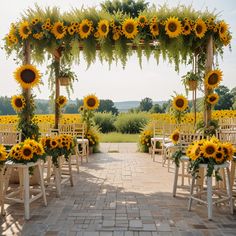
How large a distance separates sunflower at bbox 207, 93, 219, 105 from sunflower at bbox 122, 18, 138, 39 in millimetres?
1510

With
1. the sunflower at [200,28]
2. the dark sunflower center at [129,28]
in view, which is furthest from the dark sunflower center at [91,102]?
the sunflower at [200,28]

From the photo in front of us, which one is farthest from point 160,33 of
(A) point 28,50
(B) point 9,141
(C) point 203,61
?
(B) point 9,141

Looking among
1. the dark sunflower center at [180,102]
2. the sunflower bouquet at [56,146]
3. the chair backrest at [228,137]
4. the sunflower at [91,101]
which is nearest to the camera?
the chair backrest at [228,137]

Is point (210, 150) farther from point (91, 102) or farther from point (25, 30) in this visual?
point (91, 102)

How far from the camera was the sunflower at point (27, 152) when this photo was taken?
3645 mm

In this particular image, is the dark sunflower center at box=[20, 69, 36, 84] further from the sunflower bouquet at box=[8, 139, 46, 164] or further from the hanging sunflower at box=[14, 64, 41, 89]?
the sunflower bouquet at box=[8, 139, 46, 164]

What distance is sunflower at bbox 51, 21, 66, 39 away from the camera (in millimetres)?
5043

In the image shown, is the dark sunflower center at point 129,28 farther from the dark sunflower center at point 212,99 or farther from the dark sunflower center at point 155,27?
the dark sunflower center at point 212,99

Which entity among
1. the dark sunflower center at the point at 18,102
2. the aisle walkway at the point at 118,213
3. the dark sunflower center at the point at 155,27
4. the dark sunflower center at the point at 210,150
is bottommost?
the aisle walkway at the point at 118,213

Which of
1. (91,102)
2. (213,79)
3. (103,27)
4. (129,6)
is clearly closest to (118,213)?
(213,79)

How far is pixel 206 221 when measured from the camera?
345 cm

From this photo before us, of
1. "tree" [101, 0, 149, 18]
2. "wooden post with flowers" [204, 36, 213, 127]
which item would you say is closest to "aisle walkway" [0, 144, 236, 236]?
"wooden post with flowers" [204, 36, 213, 127]

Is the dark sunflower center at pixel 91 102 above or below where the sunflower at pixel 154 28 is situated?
below

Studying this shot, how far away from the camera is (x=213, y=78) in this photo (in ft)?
16.8
